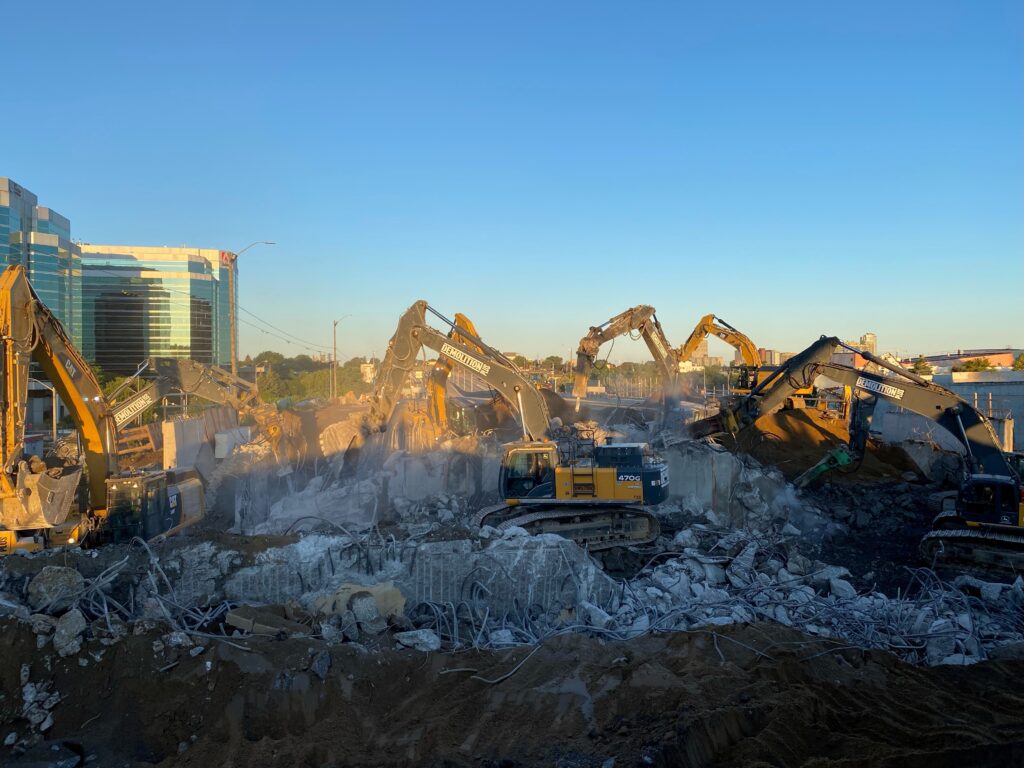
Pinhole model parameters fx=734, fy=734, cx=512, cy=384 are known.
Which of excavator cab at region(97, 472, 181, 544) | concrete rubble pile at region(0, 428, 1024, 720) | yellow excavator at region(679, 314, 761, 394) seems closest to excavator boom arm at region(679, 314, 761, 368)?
yellow excavator at region(679, 314, 761, 394)

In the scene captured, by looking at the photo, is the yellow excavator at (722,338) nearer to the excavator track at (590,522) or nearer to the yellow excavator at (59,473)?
the excavator track at (590,522)

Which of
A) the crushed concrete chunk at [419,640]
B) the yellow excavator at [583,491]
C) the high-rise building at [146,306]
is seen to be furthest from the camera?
the high-rise building at [146,306]

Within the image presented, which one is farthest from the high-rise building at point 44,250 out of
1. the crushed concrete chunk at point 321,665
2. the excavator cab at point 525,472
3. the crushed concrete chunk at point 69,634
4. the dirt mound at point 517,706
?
the crushed concrete chunk at point 321,665

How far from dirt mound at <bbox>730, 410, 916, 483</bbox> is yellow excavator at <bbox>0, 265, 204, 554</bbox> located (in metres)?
14.8

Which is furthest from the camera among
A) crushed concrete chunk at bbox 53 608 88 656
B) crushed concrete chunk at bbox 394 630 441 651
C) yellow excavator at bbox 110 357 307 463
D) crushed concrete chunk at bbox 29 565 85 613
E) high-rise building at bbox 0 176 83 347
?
high-rise building at bbox 0 176 83 347

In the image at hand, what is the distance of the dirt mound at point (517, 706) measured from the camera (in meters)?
6.25

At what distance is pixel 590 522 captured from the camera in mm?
14039

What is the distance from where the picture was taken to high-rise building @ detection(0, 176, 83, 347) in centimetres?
4228

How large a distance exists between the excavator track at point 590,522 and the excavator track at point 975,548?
4959mm

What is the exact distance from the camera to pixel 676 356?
2483 centimetres

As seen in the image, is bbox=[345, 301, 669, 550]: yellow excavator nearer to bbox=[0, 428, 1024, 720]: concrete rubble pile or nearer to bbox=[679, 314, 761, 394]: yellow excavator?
bbox=[0, 428, 1024, 720]: concrete rubble pile

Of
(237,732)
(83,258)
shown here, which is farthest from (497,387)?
(83,258)

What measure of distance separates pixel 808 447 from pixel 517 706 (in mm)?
16640

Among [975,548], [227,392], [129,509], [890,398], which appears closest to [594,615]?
[975,548]
